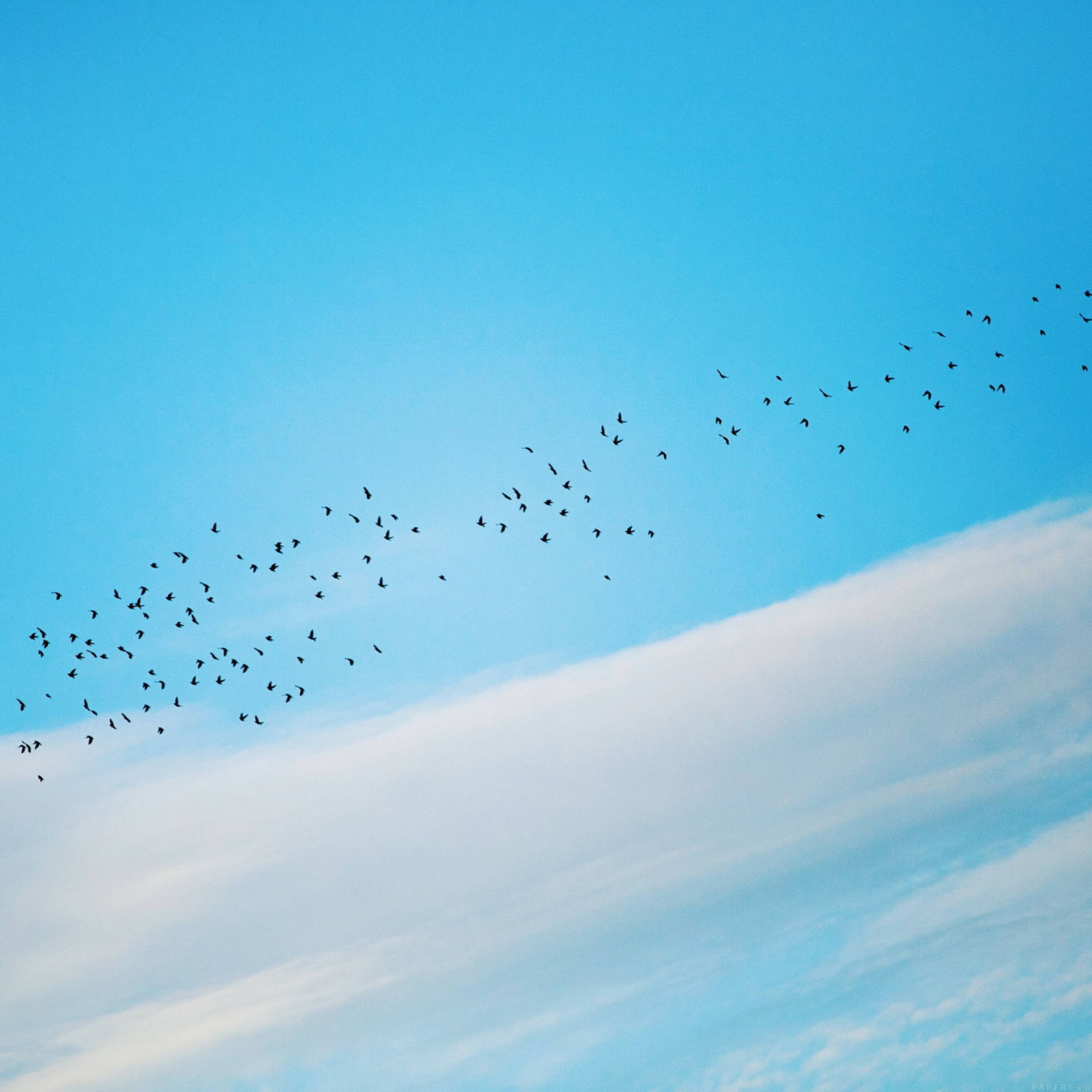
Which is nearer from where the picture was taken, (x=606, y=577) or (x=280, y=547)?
(x=606, y=577)

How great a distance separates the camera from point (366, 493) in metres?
65.9

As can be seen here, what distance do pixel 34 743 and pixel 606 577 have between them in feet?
129

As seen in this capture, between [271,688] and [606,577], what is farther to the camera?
[271,688]

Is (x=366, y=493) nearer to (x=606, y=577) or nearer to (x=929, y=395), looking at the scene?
(x=606, y=577)

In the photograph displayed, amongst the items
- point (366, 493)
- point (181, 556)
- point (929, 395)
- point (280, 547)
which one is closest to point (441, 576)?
point (366, 493)

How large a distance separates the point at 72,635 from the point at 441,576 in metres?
24.0

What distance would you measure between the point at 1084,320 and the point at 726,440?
2362cm

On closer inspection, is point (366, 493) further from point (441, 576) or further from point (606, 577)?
point (606, 577)

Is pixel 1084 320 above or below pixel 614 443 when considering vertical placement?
below

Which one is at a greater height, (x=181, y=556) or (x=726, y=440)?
(x=181, y=556)

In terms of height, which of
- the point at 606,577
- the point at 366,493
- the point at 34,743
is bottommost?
the point at 606,577

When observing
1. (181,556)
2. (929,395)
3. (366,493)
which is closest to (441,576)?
(366,493)

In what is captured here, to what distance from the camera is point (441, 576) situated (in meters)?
67.4

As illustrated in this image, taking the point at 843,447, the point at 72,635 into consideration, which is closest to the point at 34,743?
the point at 72,635
